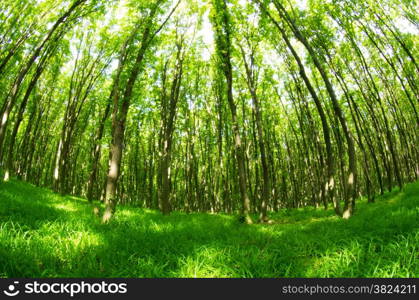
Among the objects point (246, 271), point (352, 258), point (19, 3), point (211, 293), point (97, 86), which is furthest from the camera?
point (97, 86)

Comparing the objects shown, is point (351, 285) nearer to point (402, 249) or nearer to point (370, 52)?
point (402, 249)

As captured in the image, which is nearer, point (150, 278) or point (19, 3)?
point (150, 278)

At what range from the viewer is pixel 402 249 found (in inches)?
138

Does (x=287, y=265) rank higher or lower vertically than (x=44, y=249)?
lower

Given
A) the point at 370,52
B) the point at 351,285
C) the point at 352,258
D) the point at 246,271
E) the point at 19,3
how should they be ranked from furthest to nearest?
the point at 370,52
the point at 19,3
the point at 352,258
the point at 246,271
the point at 351,285

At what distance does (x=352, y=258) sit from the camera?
3.54 metres

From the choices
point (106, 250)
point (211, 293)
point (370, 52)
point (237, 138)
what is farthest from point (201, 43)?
point (211, 293)

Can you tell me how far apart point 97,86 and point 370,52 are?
18.0 metres

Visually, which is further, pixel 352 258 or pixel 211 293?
pixel 352 258

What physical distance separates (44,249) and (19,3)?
11.1 metres

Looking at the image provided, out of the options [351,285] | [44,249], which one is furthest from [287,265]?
[44,249]

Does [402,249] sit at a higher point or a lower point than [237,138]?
lower

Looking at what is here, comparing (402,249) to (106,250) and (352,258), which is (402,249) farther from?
(106,250)

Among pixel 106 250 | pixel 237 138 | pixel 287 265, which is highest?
pixel 237 138
